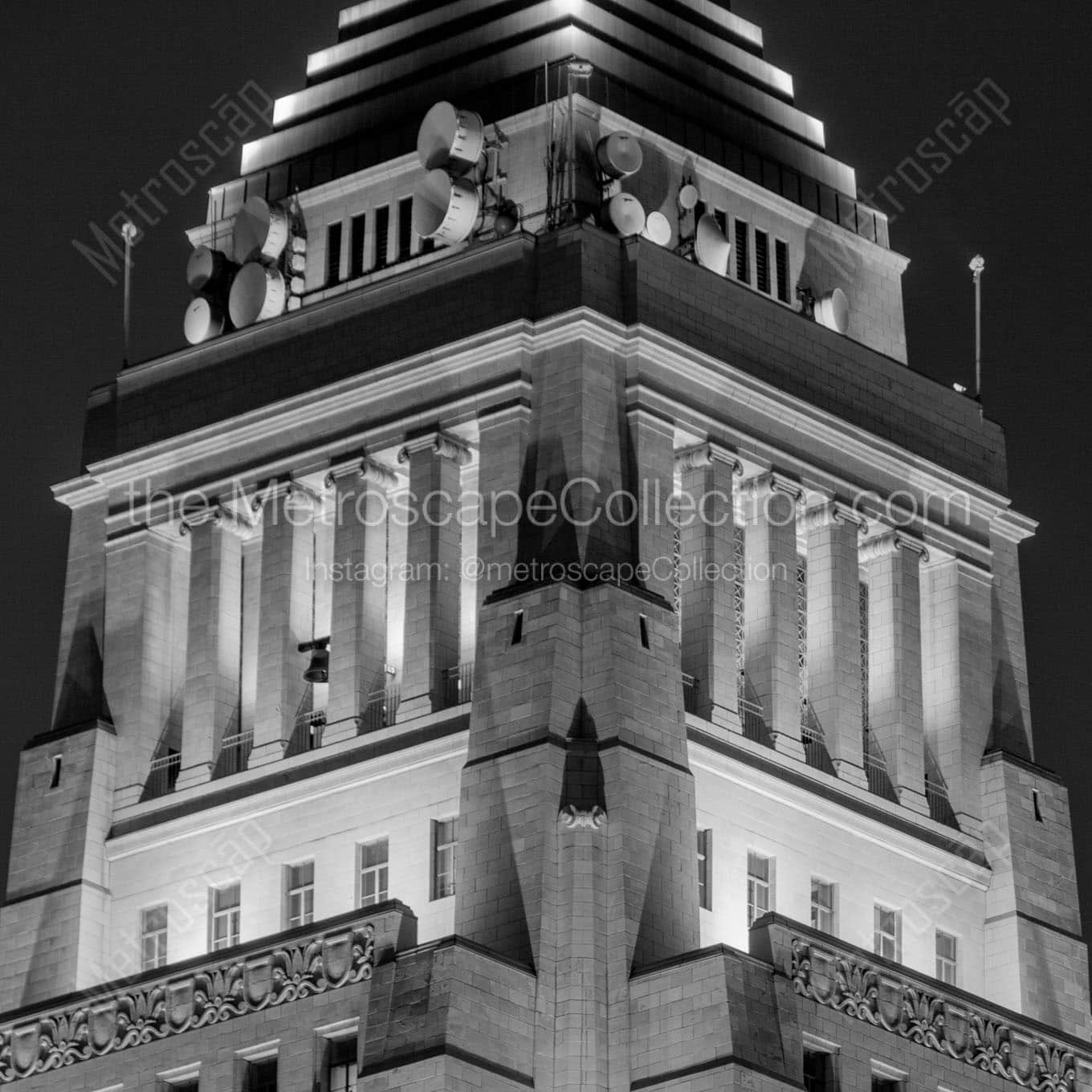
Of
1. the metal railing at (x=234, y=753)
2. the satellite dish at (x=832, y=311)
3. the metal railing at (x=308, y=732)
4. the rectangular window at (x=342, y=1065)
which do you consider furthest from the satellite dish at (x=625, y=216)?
the rectangular window at (x=342, y=1065)

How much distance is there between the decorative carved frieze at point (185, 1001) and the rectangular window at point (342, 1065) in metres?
1.27

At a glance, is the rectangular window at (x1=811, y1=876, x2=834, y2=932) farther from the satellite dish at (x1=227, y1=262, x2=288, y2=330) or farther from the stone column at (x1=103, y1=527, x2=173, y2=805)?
the satellite dish at (x1=227, y1=262, x2=288, y2=330)

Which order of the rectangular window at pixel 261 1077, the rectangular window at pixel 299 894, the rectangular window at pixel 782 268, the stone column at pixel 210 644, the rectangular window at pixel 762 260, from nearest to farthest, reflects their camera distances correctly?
the rectangular window at pixel 261 1077 < the rectangular window at pixel 299 894 < the stone column at pixel 210 644 < the rectangular window at pixel 762 260 < the rectangular window at pixel 782 268

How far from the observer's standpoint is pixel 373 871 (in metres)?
112

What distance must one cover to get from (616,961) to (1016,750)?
18972mm

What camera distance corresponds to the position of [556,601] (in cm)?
10944

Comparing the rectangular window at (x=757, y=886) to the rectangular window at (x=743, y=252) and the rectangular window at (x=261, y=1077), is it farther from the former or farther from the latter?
the rectangular window at (x=743, y=252)

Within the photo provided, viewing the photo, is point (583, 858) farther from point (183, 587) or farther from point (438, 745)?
point (183, 587)

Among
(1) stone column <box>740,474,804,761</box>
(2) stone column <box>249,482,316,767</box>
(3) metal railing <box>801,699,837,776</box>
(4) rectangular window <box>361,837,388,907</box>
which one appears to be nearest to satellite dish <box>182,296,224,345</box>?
(2) stone column <box>249,482,316,767</box>

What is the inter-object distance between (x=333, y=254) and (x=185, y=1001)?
76.5 ft

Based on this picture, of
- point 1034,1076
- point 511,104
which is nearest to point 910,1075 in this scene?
point 1034,1076

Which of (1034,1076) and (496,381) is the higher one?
(496,381)

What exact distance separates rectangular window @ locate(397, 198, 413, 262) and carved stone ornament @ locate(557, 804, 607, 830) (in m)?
20.1

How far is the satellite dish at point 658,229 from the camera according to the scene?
→ 119375 millimetres
